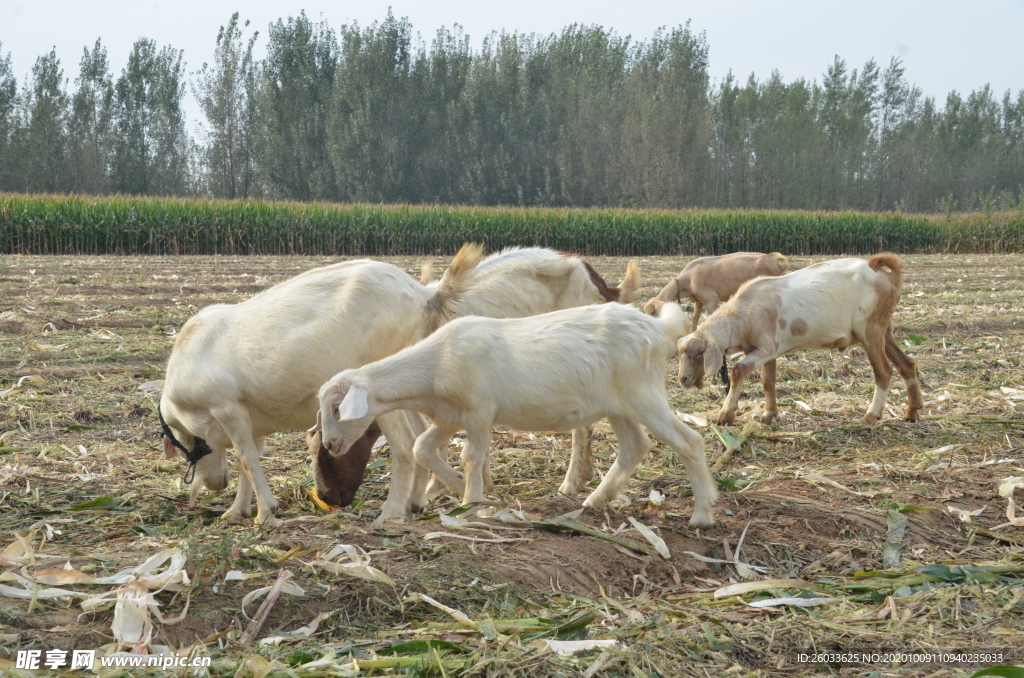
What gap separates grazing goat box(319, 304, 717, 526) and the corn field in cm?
2997

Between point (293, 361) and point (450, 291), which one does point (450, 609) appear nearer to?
point (293, 361)

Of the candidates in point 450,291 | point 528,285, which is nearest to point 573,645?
point 450,291

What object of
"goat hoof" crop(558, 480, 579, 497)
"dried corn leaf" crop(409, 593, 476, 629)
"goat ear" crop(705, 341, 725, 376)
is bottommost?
"goat hoof" crop(558, 480, 579, 497)

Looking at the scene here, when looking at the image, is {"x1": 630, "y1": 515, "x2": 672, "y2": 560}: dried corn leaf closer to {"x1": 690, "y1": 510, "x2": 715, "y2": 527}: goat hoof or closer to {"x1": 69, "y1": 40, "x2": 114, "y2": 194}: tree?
{"x1": 690, "y1": 510, "x2": 715, "y2": 527}: goat hoof

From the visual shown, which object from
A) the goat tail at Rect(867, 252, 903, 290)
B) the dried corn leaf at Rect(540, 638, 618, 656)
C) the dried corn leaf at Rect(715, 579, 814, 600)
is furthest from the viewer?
the goat tail at Rect(867, 252, 903, 290)

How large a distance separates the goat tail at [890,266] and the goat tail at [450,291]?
4.74 meters

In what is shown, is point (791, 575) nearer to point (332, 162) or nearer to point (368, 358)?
point (368, 358)

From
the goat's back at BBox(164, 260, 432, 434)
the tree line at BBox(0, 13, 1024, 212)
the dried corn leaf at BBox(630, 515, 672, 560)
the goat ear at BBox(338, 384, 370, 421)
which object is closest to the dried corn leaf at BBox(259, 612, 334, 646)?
the goat ear at BBox(338, 384, 370, 421)

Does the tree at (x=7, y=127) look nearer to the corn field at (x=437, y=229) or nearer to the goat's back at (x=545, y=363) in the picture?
the corn field at (x=437, y=229)

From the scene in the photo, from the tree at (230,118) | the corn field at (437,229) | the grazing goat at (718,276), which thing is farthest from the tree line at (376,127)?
the grazing goat at (718,276)

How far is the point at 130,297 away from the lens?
16.0m

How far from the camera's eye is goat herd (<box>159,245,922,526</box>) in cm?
561

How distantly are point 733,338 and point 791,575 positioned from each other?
392cm

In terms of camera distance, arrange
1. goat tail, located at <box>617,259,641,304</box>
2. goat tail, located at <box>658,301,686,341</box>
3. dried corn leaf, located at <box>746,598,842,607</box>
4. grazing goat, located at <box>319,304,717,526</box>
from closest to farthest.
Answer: dried corn leaf, located at <box>746,598,842,607</box> → grazing goat, located at <box>319,304,717,526</box> → goat tail, located at <box>658,301,686,341</box> → goat tail, located at <box>617,259,641,304</box>
